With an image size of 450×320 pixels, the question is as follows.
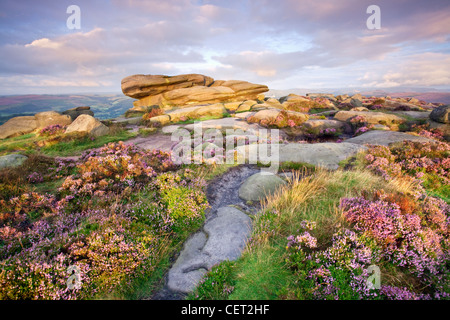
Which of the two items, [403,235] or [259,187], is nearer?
[403,235]

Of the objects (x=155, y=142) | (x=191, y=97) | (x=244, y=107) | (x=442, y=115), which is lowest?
(x=155, y=142)

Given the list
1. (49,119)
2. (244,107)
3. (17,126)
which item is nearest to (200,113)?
(244,107)

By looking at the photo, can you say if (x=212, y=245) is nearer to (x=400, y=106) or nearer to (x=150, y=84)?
(x=150, y=84)

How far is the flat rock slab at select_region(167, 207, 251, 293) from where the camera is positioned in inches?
173

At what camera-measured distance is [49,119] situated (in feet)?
70.3

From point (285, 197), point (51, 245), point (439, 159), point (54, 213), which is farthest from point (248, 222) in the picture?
point (439, 159)

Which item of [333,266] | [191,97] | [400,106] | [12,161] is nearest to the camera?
[333,266]

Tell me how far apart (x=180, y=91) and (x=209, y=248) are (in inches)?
1218

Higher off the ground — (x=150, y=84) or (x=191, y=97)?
(x=150, y=84)

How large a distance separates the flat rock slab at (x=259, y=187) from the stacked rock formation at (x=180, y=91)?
25.9m

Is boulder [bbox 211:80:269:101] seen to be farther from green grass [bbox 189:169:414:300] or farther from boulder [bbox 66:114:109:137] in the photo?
green grass [bbox 189:169:414:300]

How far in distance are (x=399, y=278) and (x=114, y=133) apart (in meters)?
19.9

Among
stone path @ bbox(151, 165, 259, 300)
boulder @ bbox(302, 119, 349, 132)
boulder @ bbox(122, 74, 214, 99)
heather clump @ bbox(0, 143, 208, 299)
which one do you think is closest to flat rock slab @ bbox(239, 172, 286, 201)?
stone path @ bbox(151, 165, 259, 300)

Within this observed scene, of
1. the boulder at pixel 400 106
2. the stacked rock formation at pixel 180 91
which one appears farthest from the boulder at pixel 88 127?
the boulder at pixel 400 106
